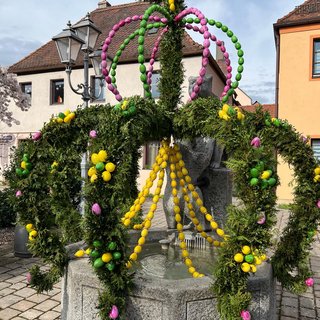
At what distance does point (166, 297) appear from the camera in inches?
98.2

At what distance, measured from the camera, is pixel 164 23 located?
10.9ft

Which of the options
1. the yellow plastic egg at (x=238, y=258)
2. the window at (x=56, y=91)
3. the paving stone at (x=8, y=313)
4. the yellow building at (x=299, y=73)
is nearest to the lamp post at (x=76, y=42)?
the paving stone at (x=8, y=313)

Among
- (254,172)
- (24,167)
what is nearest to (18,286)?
(24,167)

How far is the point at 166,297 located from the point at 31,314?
226cm

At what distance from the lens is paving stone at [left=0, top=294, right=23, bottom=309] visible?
4.20m

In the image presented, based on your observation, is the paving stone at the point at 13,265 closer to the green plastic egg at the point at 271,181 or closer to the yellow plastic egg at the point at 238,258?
the yellow plastic egg at the point at 238,258

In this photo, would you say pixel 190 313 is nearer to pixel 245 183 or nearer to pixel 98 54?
pixel 245 183

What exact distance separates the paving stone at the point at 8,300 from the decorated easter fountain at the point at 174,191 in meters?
1.49

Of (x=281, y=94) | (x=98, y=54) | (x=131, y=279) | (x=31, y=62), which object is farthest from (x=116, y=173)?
(x=31, y=62)

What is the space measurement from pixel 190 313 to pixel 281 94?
41.0ft

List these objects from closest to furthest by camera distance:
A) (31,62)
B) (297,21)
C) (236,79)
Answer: (236,79)
(297,21)
(31,62)

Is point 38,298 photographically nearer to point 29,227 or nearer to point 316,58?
point 29,227

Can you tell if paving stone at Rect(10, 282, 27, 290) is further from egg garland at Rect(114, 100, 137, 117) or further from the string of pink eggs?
egg garland at Rect(114, 100, 137, 117)

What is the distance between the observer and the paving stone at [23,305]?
13.6ft
